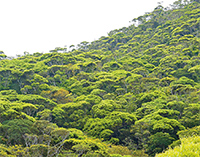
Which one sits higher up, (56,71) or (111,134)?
(56,71)

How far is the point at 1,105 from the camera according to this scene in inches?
1074

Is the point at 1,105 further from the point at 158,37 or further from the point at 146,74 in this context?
the point at 158,37

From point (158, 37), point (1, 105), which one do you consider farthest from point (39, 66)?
point (158, 37)

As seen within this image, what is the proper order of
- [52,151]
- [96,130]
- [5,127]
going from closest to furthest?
[52,151], [5,127], [96,130]

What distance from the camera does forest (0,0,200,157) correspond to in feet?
79.7

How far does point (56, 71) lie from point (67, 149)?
34506 mm

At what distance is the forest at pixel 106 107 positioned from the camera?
24297mm

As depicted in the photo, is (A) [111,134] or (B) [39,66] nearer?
(A) [111,134]

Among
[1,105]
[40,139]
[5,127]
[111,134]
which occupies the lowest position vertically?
[111,134]

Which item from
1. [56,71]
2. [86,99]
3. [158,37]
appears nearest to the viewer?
[86,99]

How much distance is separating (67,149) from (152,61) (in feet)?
147

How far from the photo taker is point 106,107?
3681cm

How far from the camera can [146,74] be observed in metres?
53.1

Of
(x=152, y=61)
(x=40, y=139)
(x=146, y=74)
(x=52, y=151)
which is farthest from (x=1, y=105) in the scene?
(x=152, y=61)
